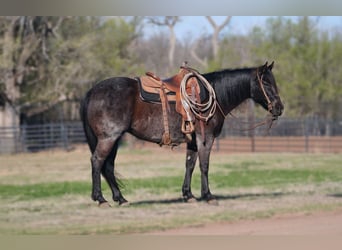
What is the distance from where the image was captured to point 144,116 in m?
9.35

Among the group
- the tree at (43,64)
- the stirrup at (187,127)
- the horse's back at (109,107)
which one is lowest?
the stirrup at (187,127)

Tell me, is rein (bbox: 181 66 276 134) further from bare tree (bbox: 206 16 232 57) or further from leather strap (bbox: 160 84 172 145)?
bare tree (bbox: 206 16 232 57)

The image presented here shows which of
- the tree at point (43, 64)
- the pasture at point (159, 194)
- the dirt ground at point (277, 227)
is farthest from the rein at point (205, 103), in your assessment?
the tree at point (43, 64)

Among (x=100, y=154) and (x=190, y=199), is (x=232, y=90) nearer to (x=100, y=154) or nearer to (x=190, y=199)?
(x=190, y=199)

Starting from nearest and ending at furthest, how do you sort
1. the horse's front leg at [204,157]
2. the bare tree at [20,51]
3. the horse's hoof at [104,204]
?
the horse's hoof at [104,204], the horse's front leg at [204,157], the bare tree at [20,51]

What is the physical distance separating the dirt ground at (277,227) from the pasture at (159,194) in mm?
230

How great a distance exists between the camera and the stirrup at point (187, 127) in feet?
30.9

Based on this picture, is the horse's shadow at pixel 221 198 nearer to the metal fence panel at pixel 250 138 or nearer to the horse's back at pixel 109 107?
the horse's back at pixel 109 107

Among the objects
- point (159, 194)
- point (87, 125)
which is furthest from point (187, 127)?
point (159, 194)

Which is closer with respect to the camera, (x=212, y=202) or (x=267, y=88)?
(x=212, y=202)

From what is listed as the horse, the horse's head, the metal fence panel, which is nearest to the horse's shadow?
the horse

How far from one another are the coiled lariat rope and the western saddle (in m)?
0.03

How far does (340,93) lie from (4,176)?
23.1 metres

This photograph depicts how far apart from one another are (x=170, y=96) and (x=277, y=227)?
265 cm
